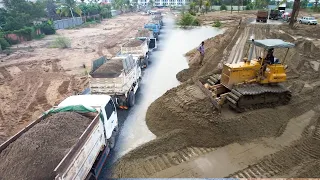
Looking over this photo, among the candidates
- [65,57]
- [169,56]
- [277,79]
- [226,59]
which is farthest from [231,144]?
[65,57]

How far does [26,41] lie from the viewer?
33188 millimetres

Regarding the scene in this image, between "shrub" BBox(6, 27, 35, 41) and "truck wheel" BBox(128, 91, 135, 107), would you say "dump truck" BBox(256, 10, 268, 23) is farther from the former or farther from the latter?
"shrub" BBox(6, 27, 35, 41)

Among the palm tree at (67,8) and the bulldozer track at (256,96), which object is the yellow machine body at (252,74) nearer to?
the bulldozer track at (256,96)

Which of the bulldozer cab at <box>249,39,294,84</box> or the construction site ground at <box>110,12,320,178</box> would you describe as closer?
the construction site ground at <box>110,12,320,178</box>

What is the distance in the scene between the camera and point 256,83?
10148 mm

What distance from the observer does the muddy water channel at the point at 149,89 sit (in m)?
8.91

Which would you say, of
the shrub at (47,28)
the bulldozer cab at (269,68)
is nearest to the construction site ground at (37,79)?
the bulldozer cab at (269,68)

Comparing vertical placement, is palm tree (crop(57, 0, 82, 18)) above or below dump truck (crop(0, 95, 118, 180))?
above

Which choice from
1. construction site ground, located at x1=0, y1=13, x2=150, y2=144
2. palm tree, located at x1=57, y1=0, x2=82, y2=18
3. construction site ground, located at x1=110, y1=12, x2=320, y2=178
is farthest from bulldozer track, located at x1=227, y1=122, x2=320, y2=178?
palm tree, located at x1=57, y1=0, x2=82, y2=18

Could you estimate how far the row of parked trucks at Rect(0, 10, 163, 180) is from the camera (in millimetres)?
5207

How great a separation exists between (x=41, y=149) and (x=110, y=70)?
6389 millimetres

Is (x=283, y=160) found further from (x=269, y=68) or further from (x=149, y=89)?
(x=149, y=89)

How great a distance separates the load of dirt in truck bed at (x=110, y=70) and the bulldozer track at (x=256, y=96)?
522 cm

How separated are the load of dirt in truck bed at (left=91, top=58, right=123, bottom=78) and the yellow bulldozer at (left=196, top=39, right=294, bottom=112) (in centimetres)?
429
